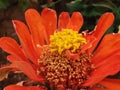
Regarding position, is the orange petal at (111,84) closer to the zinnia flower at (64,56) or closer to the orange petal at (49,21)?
the zinnia flower at (64,56)

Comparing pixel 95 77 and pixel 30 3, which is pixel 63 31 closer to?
pixel 95 77

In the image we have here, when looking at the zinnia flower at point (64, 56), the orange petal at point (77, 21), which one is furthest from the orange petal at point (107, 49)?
the orange petal at point (77, 21)

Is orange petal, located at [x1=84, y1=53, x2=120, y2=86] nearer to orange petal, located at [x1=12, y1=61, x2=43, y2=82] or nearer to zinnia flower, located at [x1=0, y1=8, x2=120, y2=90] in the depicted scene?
zinnia flower, located at [x1=0, y1=8, x2=120, y2=90]

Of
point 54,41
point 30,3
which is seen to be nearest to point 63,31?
point 54,41

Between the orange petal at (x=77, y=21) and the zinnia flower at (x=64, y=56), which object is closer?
the zinnia flower at (x=64, y=56)

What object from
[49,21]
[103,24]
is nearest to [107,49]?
[103,24]

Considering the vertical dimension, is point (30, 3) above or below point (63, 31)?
above
